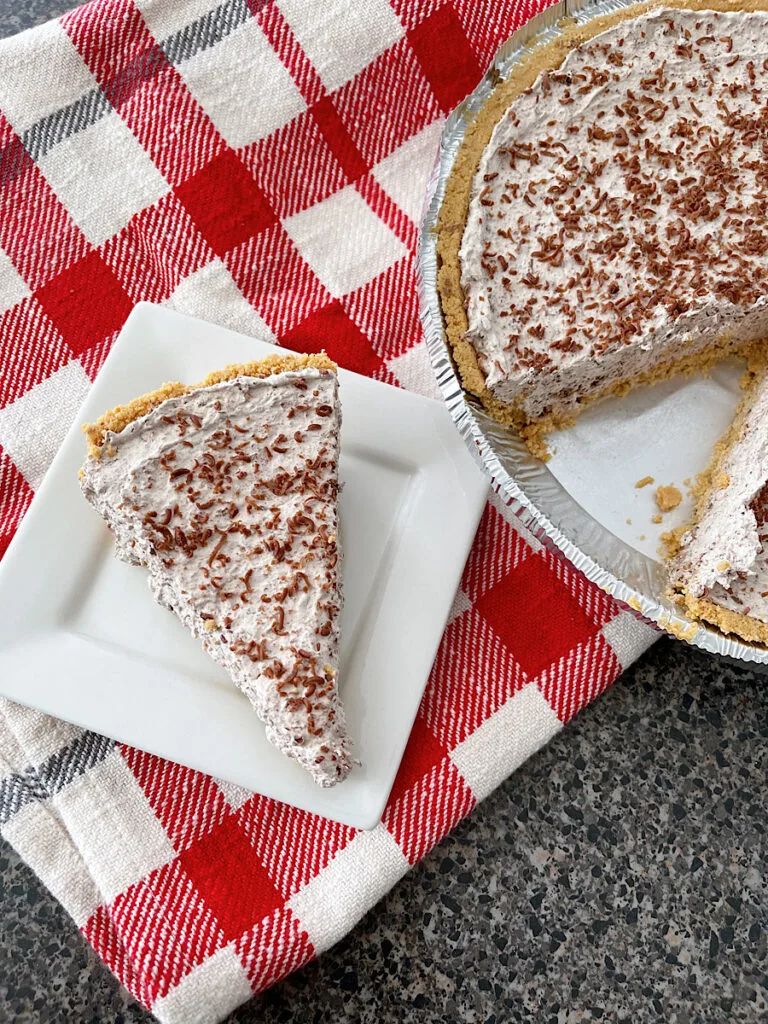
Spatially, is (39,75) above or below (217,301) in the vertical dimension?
above

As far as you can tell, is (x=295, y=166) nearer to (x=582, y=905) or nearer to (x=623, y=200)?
(x=623, y=200)

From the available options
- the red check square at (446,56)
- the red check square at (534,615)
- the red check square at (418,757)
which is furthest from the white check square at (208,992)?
the red check square at (446,56)

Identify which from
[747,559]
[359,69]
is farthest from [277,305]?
[747,559]

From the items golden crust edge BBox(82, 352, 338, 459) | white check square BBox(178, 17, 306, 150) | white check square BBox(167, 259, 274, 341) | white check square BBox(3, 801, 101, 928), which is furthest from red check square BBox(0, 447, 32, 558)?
white check square BBox(178, 17, 306, 150)

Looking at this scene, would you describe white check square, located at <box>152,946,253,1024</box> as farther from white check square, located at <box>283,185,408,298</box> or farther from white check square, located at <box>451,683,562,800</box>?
white check square, located at <box>283,185,408,298</box>

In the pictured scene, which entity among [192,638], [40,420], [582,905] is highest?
[40,420]

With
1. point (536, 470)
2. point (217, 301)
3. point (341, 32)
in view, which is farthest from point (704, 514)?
point (341, 32)

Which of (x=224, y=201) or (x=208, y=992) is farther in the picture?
(x=224, y=201)
